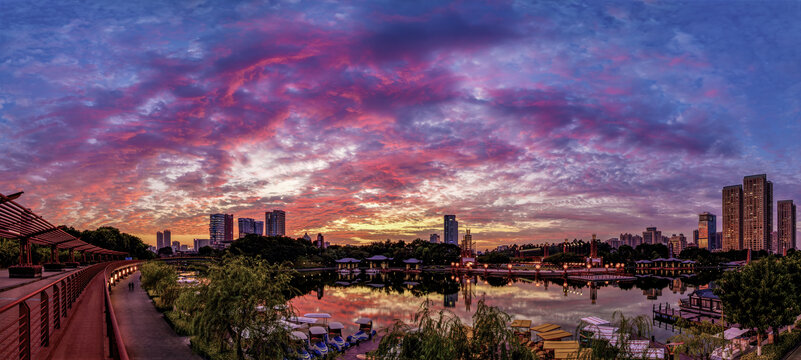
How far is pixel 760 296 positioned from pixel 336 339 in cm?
3000

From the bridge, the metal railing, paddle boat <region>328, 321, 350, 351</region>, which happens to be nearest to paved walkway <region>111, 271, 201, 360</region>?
the bridge

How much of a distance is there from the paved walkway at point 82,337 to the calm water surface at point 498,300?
27103mm

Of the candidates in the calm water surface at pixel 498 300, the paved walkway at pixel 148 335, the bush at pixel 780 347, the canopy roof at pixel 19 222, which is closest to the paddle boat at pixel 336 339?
the calm water surface at pixel 498 300

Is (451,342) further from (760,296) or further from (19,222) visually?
(760,296)

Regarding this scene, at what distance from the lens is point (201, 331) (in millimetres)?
19469

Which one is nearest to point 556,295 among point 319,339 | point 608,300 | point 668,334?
point 608,300

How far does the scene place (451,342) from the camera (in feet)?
41.7

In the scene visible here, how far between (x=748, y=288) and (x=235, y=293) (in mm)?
34193

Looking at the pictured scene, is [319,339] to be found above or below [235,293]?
below

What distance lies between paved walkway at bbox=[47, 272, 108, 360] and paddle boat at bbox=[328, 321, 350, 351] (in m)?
18.0

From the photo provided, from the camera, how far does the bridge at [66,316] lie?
25.1 ft

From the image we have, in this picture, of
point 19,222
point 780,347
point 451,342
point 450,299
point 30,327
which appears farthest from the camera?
point 450,299

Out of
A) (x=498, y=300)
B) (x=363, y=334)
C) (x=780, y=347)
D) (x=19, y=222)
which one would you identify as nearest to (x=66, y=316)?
(x=19, y=222)

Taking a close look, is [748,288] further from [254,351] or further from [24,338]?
[24,338]
